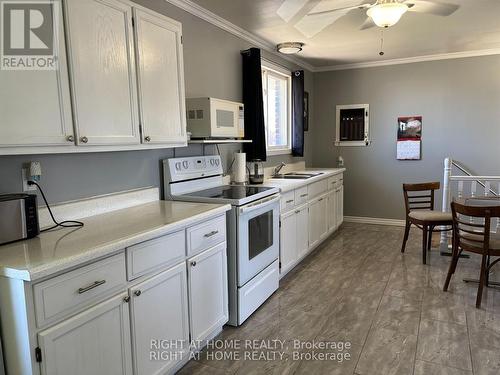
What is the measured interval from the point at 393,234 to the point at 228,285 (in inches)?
128

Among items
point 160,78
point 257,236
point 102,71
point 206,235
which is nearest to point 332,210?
point 257,236

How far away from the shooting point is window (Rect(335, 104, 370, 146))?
5.45 meters

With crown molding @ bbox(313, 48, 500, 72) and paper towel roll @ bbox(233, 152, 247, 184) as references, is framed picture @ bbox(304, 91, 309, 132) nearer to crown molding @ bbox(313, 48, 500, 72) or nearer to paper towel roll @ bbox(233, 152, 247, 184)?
crown molding @ bbox(313, 48, 500, 72)

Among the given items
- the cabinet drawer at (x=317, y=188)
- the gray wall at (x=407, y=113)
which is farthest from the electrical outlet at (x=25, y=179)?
the gray wall at (x=407, y=113)

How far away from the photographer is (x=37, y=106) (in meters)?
1.55

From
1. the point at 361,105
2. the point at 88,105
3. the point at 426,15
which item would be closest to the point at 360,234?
the point at 361,105

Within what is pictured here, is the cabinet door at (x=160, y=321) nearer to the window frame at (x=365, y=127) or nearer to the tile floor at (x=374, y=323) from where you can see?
the tile floor at (x=374, y=323)

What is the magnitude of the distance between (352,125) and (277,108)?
1.40 m

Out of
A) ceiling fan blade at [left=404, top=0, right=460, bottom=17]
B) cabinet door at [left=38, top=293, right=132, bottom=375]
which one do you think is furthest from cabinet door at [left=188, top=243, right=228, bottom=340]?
ceiling fan blade at [left=404, top=0, right=460, bottom=17]

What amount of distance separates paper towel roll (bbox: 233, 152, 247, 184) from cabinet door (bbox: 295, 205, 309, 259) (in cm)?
65

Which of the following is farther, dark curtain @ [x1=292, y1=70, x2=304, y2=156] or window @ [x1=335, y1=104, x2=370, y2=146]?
window @ [x1=335, y1=104, x2=370, y2=146]

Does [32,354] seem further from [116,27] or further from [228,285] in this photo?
[116,27]

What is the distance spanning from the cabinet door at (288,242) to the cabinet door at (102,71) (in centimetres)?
168

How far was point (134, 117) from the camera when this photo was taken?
2078mm
